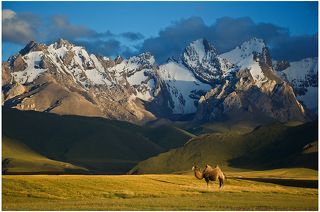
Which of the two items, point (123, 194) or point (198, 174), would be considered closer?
point (198, 174)

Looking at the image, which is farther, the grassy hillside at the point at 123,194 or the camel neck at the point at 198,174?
the camel neck at the point at 198,174

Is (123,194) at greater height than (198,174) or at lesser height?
lesser

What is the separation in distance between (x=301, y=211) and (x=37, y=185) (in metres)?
41.7

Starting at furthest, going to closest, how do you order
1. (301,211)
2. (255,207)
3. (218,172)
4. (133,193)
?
(133,193) → (218,172) → (255,207) → (301,211)

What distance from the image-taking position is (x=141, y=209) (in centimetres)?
5366

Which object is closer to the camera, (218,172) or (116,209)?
(116,209)

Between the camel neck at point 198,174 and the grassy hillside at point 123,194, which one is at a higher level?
the camel neck at point 198,174

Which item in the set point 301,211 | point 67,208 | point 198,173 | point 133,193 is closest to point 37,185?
point 133,193

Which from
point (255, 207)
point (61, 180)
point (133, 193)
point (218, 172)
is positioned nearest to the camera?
point (255, 207)

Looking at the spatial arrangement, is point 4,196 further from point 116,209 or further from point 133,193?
point 116,209

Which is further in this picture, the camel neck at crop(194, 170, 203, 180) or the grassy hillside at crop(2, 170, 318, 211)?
the camel neck at crop(194, 170, 203, 180)

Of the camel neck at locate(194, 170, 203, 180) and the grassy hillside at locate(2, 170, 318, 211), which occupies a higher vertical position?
the camel neck at locate(194, 170, 203, 180)

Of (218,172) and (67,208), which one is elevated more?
(218,172)

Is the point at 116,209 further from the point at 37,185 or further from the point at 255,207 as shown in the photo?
the point at 37,185
